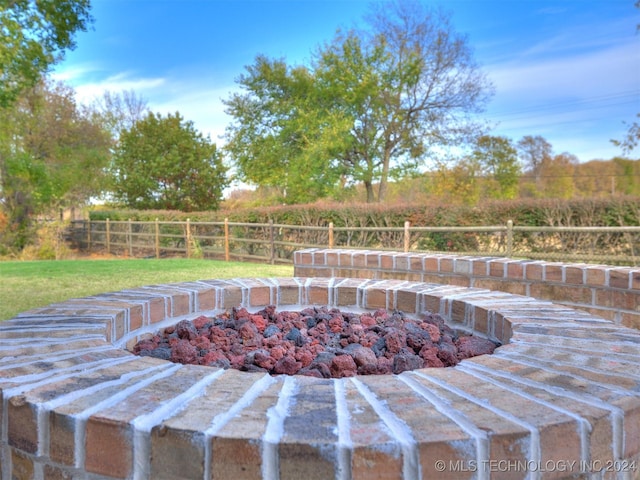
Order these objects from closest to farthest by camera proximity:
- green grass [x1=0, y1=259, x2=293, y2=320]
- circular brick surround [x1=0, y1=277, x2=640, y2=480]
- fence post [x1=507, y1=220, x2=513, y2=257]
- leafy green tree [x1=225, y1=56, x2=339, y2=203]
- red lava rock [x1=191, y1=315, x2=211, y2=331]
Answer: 1. circular brick surround [x1=0, y1=277, x2=640, y2=480]
2. red lava rock [x1=191, y1=315, x2=211, y2=331]
3. green grass [x1=0, y1=259, x2=293, y2=320]
4. fence post [x1=507, y1=220, x2=513, y2=257]
5. leafy green tree [x1=225, y1=56, x2=339, y2=203]

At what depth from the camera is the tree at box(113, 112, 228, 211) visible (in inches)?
852

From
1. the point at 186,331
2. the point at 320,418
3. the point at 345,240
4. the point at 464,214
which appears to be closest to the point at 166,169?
the point at 345,240

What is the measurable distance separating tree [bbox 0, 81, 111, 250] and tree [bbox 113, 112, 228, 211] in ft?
3.82

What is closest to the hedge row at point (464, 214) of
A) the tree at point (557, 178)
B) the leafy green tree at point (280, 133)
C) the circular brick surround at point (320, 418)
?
the leafy green tree at point (280, 133)

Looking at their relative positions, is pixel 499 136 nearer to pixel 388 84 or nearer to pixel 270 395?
pixel 388 84

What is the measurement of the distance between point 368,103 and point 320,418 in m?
19.7

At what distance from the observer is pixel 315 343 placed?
1925 millimetres

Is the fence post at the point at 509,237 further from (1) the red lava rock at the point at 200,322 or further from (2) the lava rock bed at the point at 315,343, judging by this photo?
(1) the red lava rock at the point at 200,322

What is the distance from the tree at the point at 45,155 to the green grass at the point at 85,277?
6465 millimetres

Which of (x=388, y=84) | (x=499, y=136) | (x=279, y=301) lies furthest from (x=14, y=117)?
(x=499, y=136)

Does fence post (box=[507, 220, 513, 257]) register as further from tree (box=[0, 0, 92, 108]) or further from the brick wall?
tree (box=[0, 0, 92, 108])

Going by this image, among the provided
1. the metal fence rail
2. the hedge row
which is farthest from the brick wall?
the hedge row

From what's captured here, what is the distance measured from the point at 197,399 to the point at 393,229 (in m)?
9.01

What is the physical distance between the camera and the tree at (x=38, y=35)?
8555 millimetres
